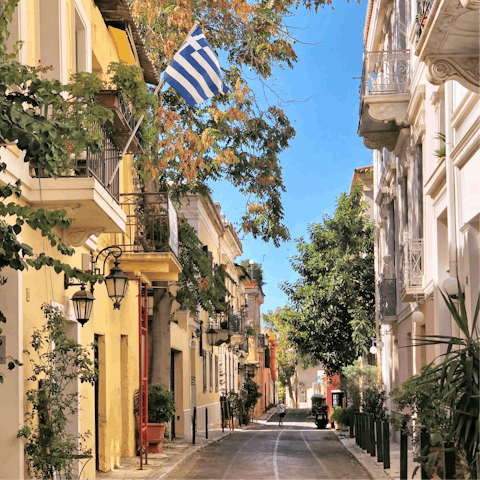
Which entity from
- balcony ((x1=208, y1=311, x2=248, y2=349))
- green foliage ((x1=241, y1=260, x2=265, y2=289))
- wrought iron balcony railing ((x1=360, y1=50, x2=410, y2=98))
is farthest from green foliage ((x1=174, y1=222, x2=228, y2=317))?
green foliage ((x1=241, y1=260, x2=265, y2=289))

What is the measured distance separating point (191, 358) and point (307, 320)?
Result: 507 centimetres

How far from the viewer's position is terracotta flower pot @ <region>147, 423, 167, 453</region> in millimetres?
18547

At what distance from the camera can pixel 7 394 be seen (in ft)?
31.2

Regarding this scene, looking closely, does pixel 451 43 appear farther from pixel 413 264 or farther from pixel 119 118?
pixel 413 264

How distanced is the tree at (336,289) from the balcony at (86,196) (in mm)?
19828

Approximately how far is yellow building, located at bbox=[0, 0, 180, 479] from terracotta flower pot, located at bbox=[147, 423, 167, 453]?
1.47 ft

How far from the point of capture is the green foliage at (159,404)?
19.1m

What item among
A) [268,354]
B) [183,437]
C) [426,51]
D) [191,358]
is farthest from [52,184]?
[268,354]

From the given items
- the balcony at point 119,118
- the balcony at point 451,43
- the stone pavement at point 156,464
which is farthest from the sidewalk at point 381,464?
the balcony at point 119,118

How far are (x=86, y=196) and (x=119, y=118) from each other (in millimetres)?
1936

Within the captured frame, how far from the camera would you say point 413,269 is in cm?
1828

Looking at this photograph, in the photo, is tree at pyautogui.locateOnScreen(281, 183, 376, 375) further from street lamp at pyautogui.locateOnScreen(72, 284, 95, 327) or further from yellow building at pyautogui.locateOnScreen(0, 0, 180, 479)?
street lamp at pyautogui.locateOnScreen(72, 284, 95, 327)

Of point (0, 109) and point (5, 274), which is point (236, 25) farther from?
point (0, 109)

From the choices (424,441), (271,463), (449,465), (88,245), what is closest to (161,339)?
(271,463)
